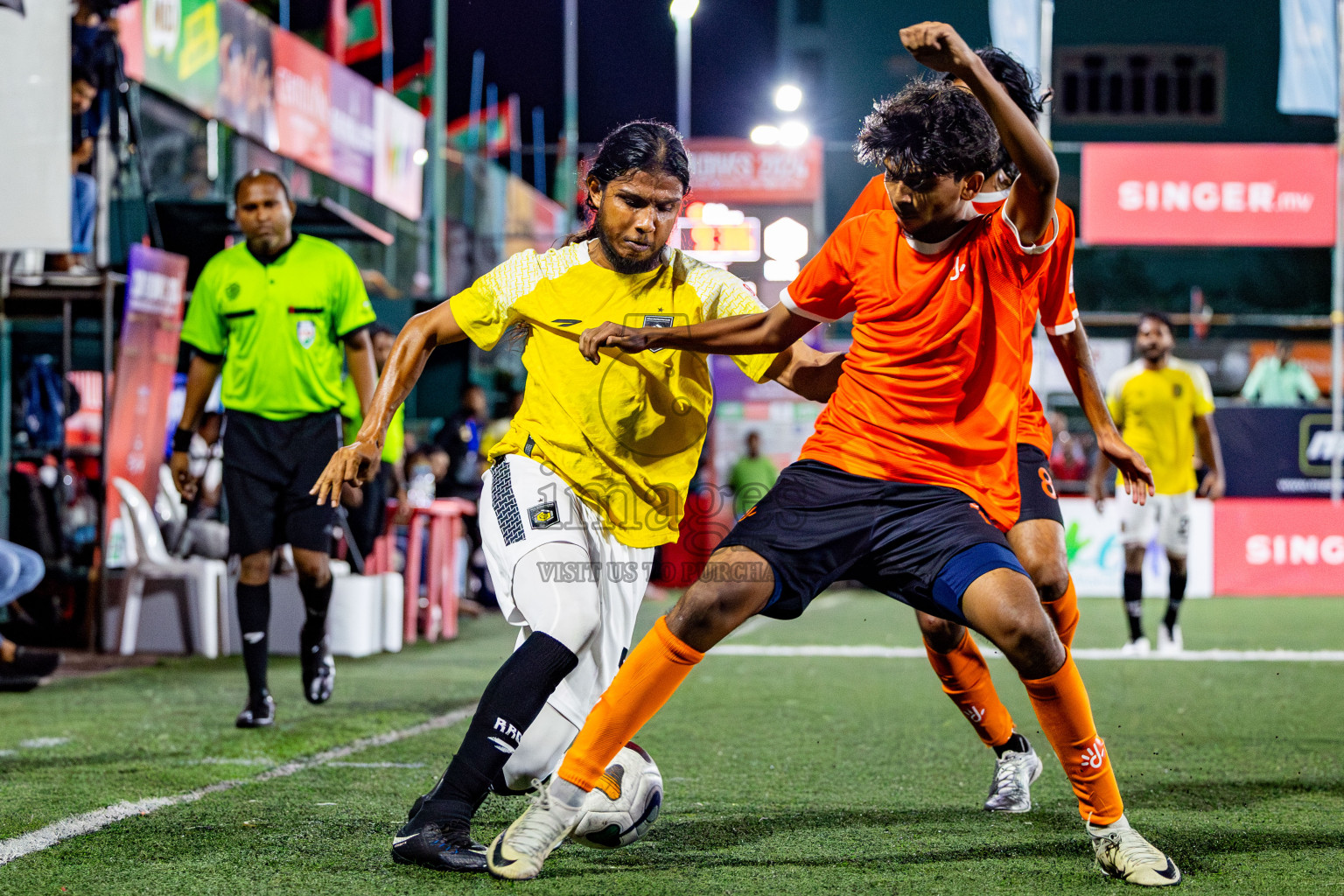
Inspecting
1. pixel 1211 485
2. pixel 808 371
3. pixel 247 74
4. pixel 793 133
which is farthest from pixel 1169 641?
pixel 247 74

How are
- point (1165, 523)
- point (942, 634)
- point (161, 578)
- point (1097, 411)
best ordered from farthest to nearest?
point (1165, 523) < point (161, 578) < point (942, 634) < point (1097, 411)

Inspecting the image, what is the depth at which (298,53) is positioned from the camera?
691 inches

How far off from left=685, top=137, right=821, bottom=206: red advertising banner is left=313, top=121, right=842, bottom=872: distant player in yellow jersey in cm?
1419

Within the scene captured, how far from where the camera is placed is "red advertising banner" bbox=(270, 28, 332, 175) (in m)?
17.1

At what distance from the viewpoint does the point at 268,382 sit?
641 cm

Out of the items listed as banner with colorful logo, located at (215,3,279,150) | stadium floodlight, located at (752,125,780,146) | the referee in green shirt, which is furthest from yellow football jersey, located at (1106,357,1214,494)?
stadium floodlight, located at (752,125,780,146)

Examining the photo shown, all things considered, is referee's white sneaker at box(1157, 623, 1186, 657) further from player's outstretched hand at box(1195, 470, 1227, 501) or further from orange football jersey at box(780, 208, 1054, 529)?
orange football jersey at box(780, 208, 1054, 529)

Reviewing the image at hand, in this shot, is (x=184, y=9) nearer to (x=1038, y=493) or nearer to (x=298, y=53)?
(x=298, y=53)

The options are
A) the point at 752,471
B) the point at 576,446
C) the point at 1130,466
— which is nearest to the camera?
the point at 576,446

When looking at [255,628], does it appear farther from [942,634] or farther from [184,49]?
[184,49]

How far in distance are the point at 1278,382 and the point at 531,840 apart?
1587cm

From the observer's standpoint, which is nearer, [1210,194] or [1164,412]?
[1164,412]

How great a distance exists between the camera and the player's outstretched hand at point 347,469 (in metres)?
3.76

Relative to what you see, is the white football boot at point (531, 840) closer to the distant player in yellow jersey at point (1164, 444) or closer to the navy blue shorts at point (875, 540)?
the navy blue shorts at point (875, 540)
